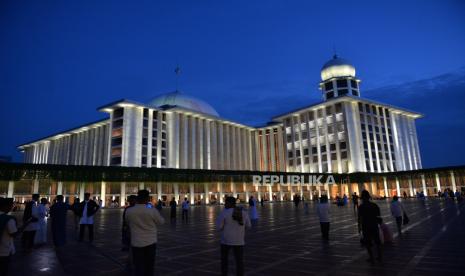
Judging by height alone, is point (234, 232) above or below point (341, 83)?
below

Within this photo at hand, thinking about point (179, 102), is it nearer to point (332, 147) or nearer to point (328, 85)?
point (332, 147)

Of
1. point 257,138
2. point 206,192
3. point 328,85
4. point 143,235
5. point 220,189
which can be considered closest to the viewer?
point 143,235

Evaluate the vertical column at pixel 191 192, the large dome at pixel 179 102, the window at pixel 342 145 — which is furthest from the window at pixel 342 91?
the vertical column at pixel 191 192

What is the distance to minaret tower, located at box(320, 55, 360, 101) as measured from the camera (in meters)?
83.1

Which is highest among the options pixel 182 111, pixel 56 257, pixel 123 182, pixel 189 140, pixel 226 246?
pixel 182 111

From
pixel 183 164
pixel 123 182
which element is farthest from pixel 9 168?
pixel 183 164

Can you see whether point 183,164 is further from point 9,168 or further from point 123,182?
point 9,168

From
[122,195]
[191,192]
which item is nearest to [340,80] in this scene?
[191,192]

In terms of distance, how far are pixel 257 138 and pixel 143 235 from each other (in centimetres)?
8776

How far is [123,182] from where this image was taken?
45.0 metres

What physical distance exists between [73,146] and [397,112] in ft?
288

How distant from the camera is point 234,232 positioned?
5566 mm

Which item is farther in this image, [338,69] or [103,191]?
[338,69]

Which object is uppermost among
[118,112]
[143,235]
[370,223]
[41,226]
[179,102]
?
[179,102]
